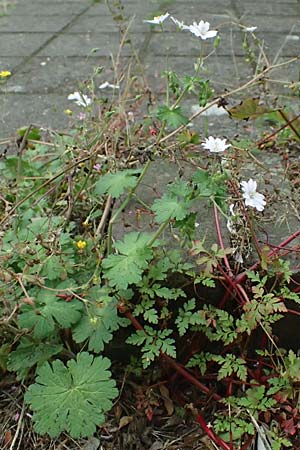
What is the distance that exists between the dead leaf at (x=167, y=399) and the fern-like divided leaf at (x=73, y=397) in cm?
21

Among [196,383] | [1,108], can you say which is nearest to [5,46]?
[1,108]

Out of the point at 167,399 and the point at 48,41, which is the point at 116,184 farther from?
the point at 48,41

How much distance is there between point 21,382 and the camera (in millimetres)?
1154

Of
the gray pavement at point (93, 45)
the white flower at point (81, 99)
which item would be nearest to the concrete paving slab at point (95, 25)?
the gray pavement at point (93, 45)

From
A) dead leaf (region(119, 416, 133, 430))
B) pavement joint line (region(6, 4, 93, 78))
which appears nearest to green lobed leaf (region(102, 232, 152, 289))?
dead leaf (region(119, 416, 133, 430))

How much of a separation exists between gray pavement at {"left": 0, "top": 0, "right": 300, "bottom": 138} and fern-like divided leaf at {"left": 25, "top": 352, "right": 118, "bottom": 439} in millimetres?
903

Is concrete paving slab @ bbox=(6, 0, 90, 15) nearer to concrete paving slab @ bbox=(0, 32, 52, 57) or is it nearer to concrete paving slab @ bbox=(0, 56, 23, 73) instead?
concrete paving slab @ bbox=(0, 32, 52, 57)

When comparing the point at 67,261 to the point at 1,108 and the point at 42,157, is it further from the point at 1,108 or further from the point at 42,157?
the point at 1,108

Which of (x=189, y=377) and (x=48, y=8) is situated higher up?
(x=189, y=377)

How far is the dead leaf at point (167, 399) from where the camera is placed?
115cm

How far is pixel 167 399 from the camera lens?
115 centimetres

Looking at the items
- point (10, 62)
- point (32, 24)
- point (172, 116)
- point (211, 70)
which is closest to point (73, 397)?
point (172, 116)

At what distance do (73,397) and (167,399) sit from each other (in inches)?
11.1

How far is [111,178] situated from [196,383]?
1.33 ft
